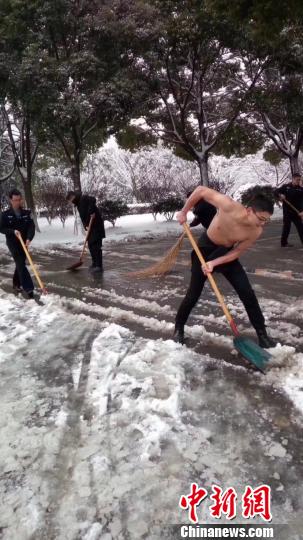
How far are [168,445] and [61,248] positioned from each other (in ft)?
32.9

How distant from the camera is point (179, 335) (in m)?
3.95

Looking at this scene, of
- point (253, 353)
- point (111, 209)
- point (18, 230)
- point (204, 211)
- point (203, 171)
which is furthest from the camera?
point (111, 209)

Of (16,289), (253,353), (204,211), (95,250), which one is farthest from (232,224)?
(95,250)

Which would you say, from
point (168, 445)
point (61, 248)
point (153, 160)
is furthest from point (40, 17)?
point (153, 160)

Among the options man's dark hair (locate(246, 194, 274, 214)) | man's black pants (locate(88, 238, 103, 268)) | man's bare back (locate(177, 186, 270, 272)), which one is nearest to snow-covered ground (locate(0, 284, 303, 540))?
man's bare back (locate(177, 186, 270, 272))

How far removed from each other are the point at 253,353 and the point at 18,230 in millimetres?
4303

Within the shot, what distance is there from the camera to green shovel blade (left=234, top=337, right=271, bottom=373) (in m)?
3.23

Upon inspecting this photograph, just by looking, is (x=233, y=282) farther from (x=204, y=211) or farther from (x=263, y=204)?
(x=204, y=211)

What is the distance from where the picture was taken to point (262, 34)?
23.0 ft

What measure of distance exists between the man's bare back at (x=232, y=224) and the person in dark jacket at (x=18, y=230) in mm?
3325

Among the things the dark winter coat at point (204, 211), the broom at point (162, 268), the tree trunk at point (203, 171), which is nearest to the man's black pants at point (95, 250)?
the broom at point (162, 268)

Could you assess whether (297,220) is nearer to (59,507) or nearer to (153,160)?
(59,507)

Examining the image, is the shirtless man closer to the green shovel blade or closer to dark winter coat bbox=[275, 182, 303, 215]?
the green shovel blade

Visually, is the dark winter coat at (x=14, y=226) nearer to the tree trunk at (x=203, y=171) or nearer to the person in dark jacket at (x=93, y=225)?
the person in dark jacket at (x=93, y=225)
